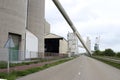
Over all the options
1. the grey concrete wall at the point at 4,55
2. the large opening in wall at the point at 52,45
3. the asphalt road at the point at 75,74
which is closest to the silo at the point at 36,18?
the large opening in wall at the point at 52,45

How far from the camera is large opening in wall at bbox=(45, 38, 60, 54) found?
5027 inches

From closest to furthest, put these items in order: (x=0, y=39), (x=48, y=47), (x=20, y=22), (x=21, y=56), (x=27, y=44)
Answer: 1. (x=21, y=56)
2. (x=0, y=39)
3. (x=20, y=22)
4. (x=27, y=44)
5. (x=48, y=47)

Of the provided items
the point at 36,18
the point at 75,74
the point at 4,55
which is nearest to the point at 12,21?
the point at 4,55

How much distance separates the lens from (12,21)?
167 ft

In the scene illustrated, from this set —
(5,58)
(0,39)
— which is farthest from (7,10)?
(5,58)

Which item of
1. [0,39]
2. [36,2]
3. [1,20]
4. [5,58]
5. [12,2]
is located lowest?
[5,58]

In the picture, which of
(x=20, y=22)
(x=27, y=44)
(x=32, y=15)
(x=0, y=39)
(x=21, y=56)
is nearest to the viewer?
(x=21, y=56)

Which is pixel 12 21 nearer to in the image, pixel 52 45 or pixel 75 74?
pixel 75 74

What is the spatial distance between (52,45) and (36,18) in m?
42.8

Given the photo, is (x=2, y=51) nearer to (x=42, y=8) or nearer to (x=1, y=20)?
(x=1, y=20)

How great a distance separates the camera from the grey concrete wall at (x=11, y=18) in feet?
159

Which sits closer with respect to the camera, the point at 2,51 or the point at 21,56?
the point at 2,51

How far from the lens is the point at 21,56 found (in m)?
44.0

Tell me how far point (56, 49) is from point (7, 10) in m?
80.1
